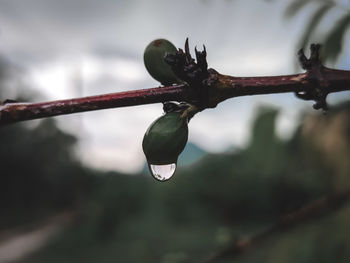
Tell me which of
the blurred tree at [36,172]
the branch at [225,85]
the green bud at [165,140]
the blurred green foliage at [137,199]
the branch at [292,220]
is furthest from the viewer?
the blurred tree at [36,172]

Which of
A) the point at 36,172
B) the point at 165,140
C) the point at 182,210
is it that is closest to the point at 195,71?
the point at 165,140

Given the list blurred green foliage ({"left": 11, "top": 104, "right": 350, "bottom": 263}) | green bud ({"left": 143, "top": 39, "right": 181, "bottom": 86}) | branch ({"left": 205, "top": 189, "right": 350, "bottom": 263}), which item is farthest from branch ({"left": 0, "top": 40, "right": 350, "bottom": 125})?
blurred green foliage ({"left": 11, "top": 104, "right": 350, "bottom": 263})

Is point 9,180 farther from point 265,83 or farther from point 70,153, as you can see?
point 265,83

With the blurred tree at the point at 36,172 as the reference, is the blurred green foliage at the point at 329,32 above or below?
below

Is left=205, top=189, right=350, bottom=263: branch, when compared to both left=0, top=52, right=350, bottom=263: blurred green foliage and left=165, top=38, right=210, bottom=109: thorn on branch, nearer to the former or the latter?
left=165, top=38, right=210, bottom=109: thorn on branch

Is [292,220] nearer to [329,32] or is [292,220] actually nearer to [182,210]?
[329,32]

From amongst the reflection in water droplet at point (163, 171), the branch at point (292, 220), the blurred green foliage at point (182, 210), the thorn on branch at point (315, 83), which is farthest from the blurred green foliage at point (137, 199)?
the thorn on branch at point (315, 83)

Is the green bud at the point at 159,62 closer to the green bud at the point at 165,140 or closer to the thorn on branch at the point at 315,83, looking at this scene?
the green bud at the point at 165,140
